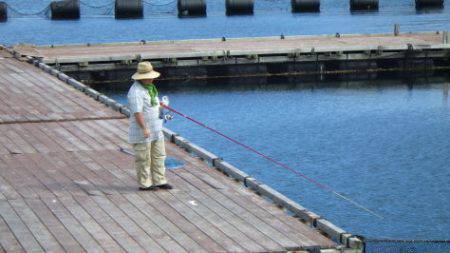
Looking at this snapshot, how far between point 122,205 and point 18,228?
6.02 feet

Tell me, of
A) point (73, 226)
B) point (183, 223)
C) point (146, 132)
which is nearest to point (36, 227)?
point (73, 226)

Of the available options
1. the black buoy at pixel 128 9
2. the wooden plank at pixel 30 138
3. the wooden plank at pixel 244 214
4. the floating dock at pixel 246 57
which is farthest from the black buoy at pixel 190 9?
the wooden plank at pixel 244 214

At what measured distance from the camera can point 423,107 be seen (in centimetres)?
4056

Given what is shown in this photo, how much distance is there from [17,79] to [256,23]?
4831 cm

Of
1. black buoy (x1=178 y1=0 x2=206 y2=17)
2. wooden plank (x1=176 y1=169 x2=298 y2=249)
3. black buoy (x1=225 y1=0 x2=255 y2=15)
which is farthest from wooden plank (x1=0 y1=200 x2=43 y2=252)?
black buoy (x1=225 y1=0 x2=255 y2=15)

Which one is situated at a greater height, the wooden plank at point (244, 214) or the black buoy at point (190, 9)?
the black buoy at point (190, 9)

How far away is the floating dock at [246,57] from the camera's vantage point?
42750 millimetres

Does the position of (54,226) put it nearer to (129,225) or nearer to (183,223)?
(129,225)

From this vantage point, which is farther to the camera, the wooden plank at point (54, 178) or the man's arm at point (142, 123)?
the wooden plank at point (54, 178)

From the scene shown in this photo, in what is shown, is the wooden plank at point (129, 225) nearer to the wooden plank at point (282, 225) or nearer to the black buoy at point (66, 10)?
the wooden plank at point (282, 225)

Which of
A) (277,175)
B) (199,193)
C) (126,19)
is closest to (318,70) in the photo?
(277,175)

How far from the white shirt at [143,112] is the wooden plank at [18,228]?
213cm

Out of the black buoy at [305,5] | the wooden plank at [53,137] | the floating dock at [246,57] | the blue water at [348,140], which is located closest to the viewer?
the wooden plank at [53,137]

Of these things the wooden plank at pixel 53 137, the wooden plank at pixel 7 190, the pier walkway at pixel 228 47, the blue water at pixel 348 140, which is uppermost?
the pier walkway at pixel 228 47
